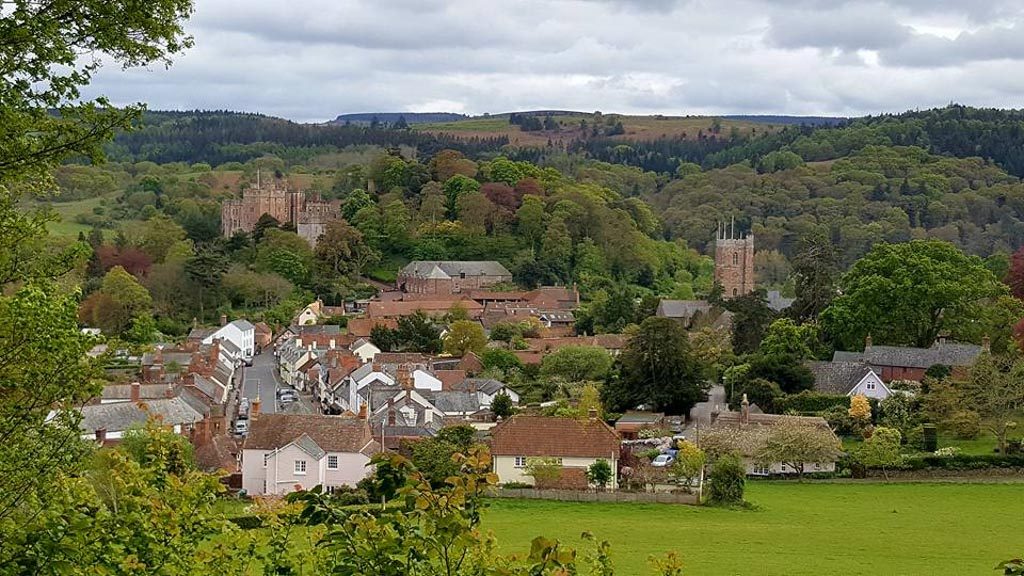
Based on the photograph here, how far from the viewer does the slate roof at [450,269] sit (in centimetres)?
7938

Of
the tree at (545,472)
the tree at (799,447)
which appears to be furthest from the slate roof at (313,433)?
the tree at (799,447)

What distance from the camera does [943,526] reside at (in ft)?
92.2

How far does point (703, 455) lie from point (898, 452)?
25.9 feet

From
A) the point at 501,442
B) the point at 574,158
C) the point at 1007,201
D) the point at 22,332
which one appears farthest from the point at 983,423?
the point at 574,158

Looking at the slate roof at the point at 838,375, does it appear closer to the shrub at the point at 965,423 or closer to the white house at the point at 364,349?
the shrub at the point at 965,423

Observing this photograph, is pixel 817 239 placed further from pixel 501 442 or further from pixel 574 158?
pixel 574 158

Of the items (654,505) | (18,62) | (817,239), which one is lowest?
(654,505)

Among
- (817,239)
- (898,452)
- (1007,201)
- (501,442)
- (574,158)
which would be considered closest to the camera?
(501,442)

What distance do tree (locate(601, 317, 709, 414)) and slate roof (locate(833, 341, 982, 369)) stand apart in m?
7.70

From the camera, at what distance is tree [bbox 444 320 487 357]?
57250 millimetres

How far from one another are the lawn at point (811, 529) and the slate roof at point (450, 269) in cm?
4673

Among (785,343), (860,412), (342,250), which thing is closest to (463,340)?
(785,343)

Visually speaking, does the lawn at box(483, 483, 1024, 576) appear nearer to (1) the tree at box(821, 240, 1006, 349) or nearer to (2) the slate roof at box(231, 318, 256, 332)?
(1) the tree at box(821, 240, 1006, 349)

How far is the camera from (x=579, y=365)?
50844mm
